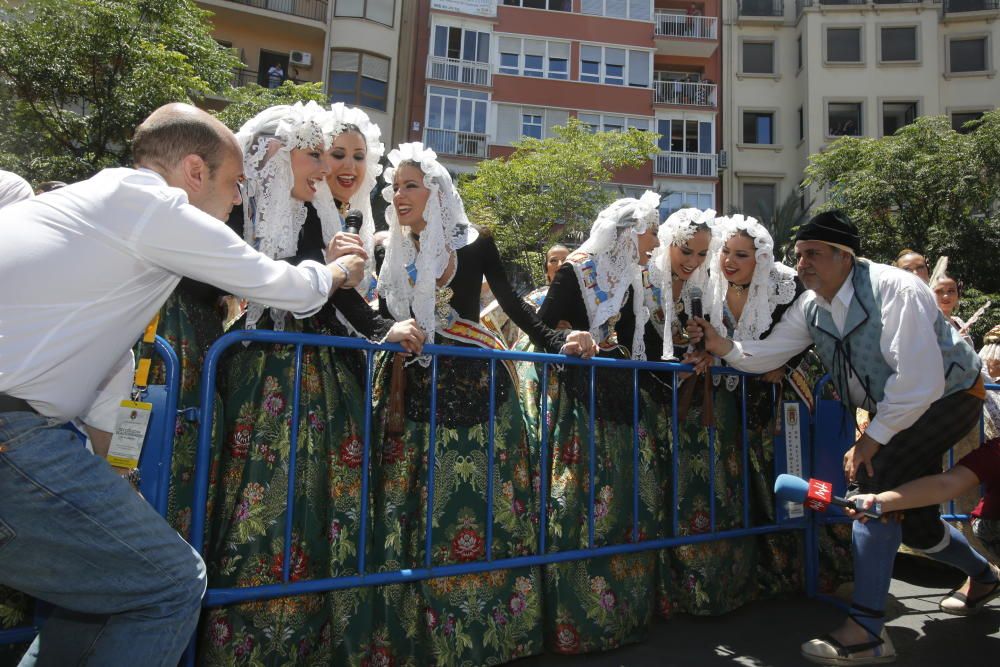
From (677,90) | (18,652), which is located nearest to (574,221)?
(677,90)

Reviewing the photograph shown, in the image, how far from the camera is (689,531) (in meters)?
3.61

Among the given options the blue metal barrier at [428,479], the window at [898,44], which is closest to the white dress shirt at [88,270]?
the blue metal barrier at [428,479]

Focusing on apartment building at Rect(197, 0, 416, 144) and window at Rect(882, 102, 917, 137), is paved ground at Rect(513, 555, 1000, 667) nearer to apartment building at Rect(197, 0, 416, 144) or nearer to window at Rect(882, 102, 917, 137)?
apartment building at Rect(197, 0, 416, 144)

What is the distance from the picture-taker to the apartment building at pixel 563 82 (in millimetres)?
24594

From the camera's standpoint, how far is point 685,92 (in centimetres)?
2717

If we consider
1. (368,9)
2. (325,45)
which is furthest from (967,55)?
(325,45)

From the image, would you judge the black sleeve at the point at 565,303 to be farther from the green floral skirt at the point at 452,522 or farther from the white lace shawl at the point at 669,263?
the green floral skirt at the point at 452,522

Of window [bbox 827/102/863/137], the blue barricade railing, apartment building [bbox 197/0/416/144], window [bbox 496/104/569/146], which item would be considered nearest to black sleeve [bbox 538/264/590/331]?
the blue barricade railing

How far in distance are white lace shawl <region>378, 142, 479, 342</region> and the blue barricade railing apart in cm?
104

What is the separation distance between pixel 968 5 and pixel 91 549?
1298 inches

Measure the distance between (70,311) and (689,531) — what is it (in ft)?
9.69

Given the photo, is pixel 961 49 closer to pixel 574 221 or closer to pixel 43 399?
pixel 574 221

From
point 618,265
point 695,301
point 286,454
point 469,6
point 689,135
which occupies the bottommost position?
point 286,454

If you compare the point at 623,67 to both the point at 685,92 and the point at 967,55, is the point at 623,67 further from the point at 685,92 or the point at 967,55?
the point at 967,55
